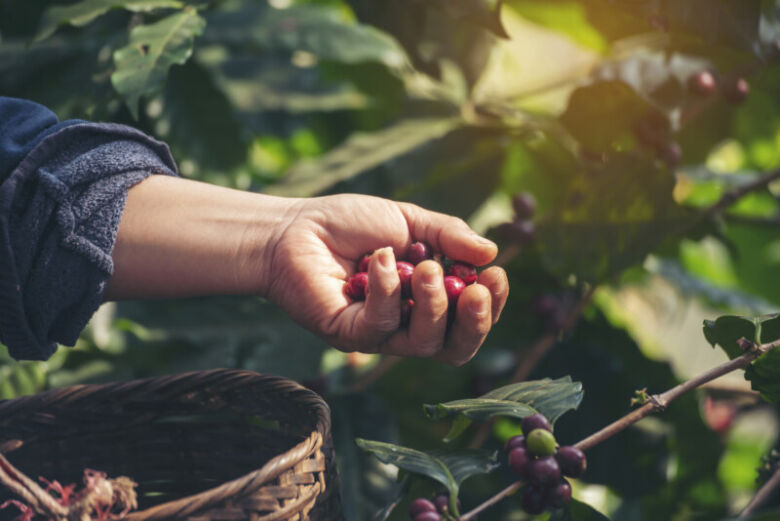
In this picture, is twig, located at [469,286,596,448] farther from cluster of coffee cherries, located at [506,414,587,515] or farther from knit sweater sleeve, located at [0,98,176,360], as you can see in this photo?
knit sweater sleeve, located at [0,98,176,360]

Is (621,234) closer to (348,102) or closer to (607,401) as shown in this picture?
(607,401)

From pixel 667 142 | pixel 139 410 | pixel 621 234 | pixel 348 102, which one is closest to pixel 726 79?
pixel 667 142

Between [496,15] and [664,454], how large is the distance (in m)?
0.75

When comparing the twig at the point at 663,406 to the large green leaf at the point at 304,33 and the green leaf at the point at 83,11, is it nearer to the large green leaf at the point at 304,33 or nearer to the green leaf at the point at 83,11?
the large green leaf at the point at 304,33

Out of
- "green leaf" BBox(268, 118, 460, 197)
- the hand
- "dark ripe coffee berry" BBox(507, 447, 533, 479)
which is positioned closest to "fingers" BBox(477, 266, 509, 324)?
the hand

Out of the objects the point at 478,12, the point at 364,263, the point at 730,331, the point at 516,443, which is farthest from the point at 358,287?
the point at 478,12

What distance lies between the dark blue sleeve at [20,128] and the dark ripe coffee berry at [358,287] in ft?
1.31

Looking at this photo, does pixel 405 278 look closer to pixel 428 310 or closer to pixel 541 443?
pixel 428 310

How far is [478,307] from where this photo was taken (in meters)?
0.80

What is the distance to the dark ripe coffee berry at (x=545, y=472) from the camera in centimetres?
67

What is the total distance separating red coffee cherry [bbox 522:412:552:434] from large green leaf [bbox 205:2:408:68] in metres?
0.72

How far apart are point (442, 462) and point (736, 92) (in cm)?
91

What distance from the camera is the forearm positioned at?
96cm

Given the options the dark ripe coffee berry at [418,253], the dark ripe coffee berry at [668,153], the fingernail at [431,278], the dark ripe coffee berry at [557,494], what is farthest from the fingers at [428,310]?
the dark ripe coffee berry at [668,153]
